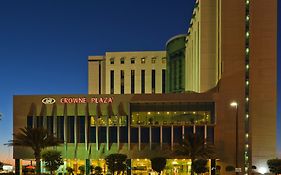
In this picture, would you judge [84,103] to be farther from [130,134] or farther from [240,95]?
[240,95]

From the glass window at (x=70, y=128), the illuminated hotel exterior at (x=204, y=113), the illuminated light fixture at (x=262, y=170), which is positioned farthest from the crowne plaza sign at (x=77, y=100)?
the illuminated light fixture at (x=262, y=170)

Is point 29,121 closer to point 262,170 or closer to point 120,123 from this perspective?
point 120,123

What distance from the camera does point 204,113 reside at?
71875 mm

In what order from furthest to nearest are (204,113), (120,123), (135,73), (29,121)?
(135,73), (29,121), (120,123), (204,113)

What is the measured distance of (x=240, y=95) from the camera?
73062 millimetres

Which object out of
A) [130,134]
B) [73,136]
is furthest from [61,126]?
[130,134]

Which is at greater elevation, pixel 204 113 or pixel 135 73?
pixel 135 73

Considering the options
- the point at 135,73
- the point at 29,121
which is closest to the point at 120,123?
the point at 29,121

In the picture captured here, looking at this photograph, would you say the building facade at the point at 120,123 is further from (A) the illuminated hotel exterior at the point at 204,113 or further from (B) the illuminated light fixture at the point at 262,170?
(B) the illuminated light fixture at the point at 262,170

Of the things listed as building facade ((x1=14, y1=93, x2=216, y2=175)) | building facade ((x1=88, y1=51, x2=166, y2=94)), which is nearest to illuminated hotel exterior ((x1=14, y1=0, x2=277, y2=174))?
building facade ((x1=14, y1=93, x2=216, y2=175))

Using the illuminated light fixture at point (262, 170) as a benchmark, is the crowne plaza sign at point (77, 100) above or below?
above

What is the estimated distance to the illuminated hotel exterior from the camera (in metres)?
71.9

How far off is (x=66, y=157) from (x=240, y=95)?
3384 centimetres

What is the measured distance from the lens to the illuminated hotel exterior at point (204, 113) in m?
71.9
